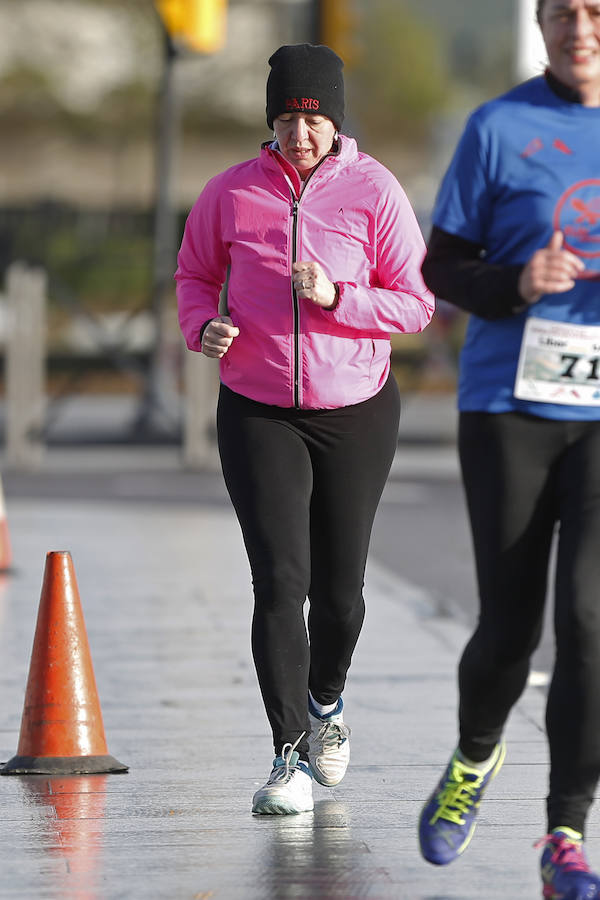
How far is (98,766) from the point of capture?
530cm

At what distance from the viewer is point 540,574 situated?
407 cm

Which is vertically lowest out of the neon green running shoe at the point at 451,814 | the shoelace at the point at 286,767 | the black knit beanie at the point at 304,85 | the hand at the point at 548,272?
the shoelace at the point at 286,767

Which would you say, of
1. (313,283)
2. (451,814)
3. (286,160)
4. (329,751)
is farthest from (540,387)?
(329,751)

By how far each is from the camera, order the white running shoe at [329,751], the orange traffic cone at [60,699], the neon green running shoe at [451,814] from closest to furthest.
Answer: the neon green running shoe at [451,814]
the white running shoe at [329,751]
the orange traffic cone at [60,699]

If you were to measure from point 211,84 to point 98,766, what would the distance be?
3144 cm

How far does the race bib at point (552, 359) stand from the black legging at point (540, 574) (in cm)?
6

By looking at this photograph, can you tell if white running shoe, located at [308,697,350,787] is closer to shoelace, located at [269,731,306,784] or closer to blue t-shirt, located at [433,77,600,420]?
shoelace, located at [269,731,306,784]

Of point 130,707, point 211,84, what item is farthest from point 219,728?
point 211,84

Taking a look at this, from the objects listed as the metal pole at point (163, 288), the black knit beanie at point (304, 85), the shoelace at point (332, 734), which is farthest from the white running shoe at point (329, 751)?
the metal pole at point (163, 288)

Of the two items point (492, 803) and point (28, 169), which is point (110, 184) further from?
point (492, 803)

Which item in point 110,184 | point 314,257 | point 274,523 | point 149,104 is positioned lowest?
point 110,184

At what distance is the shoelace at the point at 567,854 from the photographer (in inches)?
153

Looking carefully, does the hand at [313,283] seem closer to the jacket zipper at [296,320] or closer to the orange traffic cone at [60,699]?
the jacket zipper at [296,320]

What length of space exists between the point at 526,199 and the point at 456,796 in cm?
129
